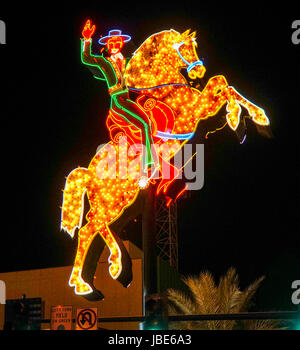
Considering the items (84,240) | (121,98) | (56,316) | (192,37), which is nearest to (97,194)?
(84,240)

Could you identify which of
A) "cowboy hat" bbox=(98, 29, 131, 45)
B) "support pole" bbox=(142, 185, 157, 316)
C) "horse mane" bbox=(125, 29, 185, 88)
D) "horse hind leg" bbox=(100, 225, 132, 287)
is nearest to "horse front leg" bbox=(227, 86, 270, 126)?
"horse mane" bbox=(125, 29, 185, 88)

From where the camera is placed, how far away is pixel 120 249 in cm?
1703

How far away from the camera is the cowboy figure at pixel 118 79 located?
17547 mm

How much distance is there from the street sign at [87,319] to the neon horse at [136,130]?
2.62 meters

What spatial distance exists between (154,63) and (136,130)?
2300 millimetres

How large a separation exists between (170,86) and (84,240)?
221 inches

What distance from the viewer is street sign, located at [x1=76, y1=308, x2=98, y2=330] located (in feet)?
46.3

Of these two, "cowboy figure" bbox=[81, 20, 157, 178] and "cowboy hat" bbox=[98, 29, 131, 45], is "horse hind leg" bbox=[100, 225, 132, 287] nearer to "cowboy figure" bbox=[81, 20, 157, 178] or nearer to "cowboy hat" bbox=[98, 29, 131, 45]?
"cowboy figure" bbox=[81, 20, 157, 178]

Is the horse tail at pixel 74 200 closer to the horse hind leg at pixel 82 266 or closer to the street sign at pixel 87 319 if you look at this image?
the horse hind leg at pixel 82 266

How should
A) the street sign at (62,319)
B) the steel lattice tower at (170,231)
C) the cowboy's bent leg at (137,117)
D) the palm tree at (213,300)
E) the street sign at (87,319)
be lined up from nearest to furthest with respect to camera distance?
the street sign at (87,319) → the street sign at (62,319) → the cowboy's bent leg at (137,117) → the palm tree at (213,300) → the steel lattice tower at (170,231)

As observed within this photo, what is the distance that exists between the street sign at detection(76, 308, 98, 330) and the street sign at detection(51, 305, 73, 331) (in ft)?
Answer: 0.79

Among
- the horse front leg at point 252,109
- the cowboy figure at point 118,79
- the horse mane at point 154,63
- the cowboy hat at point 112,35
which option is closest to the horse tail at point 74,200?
the cowboy figure at point 118,79

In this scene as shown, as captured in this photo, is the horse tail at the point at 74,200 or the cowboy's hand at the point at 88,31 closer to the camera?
the horse tail at the point at 74,200
